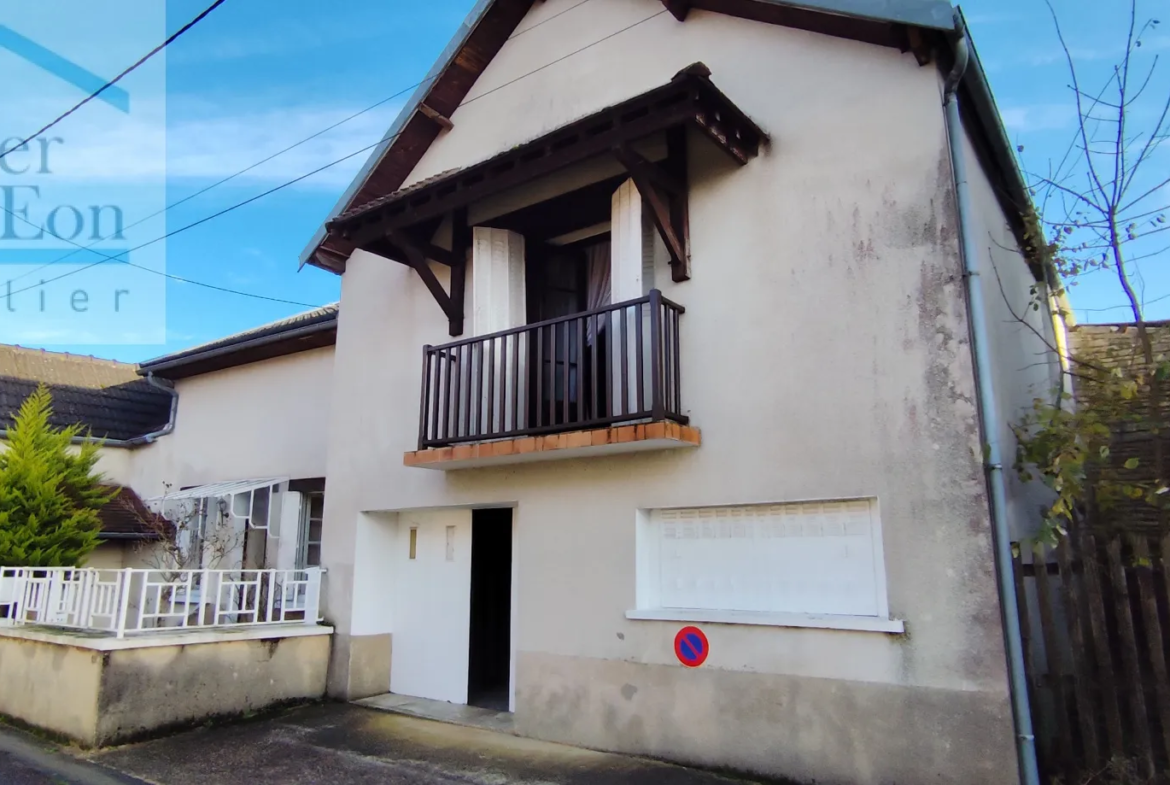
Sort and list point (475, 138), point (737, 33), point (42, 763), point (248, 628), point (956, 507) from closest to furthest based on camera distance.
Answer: point (956, 507), point (42, 763), point (737, 33), point (248, 628), point (475, 138)

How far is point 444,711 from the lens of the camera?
9.13 meters

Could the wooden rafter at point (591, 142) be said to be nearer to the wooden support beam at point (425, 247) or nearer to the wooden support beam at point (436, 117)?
the wooden support beam at point (425, 247)

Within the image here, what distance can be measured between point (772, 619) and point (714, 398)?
2.05 meters

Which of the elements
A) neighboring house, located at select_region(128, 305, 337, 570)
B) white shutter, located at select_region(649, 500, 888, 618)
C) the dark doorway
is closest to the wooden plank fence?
white shutter, located at select_region(649, 500, 888, 618)

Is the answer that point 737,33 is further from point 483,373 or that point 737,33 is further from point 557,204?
point 483,373

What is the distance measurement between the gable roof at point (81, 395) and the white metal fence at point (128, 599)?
484cm

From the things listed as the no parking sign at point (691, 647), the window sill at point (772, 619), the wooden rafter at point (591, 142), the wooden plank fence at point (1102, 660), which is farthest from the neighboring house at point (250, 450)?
the wooden plank fence at point (1102, 660)

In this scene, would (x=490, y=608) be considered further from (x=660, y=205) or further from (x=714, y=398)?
(x=660, y=205)

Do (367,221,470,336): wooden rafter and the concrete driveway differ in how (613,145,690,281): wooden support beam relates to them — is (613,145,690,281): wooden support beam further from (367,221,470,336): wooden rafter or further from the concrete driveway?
the concrete driveway

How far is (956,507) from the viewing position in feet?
19.3

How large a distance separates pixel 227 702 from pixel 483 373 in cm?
469

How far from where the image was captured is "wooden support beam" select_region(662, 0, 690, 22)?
26.9 feet

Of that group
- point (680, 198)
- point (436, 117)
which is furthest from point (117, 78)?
point (680, 198)

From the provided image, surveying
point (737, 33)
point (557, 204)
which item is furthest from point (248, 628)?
point (737, 33)
